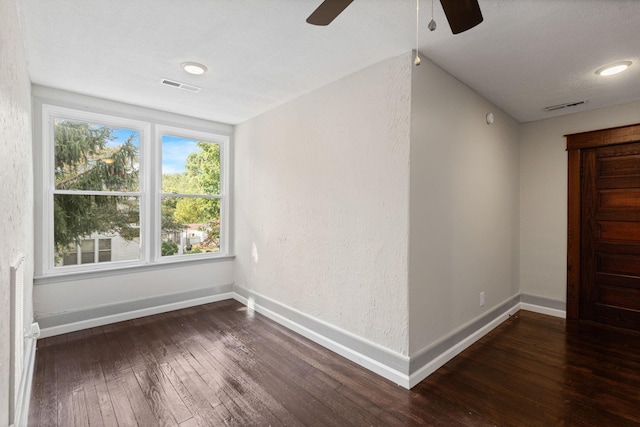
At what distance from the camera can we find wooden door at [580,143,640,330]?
315cm

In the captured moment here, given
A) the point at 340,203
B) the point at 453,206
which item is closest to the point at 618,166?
the point at 453,206

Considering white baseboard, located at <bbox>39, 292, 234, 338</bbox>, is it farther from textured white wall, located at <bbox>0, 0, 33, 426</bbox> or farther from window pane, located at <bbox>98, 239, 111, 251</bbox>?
textured white wall, located at <bbox>0, 0, 33, 426</bbox>

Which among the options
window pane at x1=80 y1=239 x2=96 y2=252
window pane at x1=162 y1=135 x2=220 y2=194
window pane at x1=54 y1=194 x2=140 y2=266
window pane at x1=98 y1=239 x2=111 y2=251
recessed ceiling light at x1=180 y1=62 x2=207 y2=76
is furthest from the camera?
window pane at x1=162 y1=135 x2=220 y2=194

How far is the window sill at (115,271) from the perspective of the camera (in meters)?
3.01

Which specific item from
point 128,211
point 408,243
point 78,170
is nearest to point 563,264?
point 408,243

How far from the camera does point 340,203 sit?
8.95 feet

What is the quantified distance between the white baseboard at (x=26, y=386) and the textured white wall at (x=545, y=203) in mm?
4760

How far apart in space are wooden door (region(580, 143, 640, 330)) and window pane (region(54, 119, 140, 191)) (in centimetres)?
521

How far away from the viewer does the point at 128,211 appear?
352cm

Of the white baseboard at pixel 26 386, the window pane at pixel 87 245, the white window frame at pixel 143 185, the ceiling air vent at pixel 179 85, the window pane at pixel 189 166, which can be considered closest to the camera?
the white baseboard at pixel 26 386

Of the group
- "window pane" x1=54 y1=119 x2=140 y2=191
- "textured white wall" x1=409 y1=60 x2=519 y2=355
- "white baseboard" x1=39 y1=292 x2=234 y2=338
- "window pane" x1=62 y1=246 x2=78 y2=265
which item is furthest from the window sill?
"textured white wall" x1=409 y1=60 x2=519 y2=355

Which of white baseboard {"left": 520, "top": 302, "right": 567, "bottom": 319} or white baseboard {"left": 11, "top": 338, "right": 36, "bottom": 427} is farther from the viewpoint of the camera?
white baseboard {"left": 520, "top": 302, "right": 567, "bottom": 319}

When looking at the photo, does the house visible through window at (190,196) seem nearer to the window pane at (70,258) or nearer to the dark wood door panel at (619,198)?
the window pane at (70,258)

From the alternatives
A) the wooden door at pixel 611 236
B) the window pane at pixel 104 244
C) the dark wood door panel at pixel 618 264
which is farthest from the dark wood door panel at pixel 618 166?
the window pane at pixel 104 244
